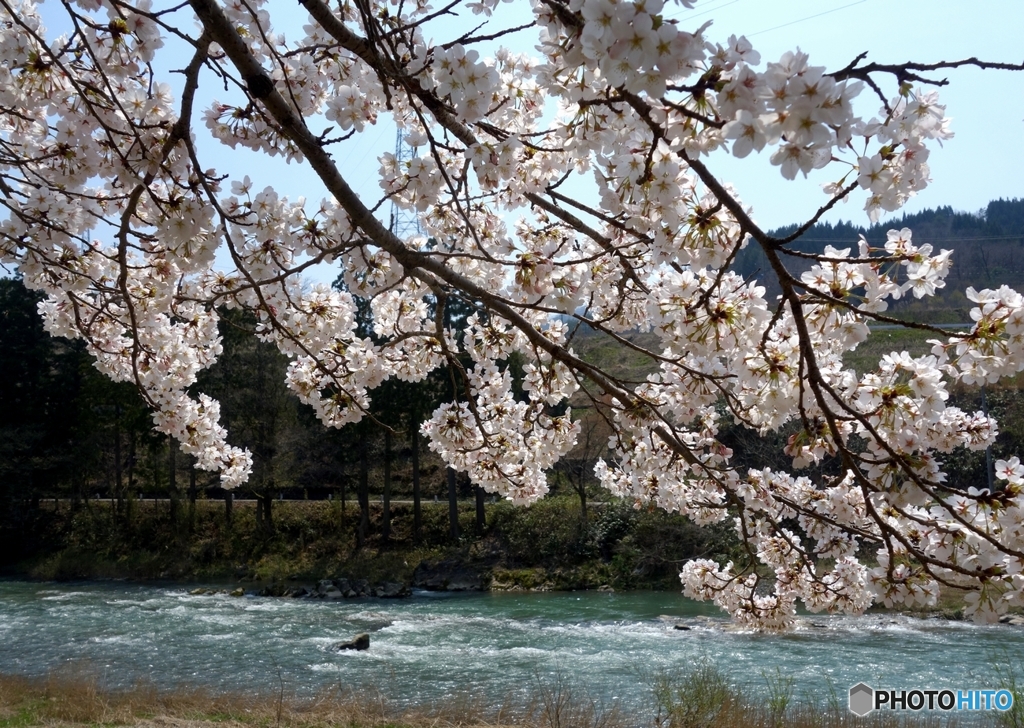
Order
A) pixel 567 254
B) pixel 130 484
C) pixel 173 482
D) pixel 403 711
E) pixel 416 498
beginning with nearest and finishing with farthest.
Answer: pixel 567 254, pixel 403 711, pixel 416 498, pixel 173 482, pixel 130 484

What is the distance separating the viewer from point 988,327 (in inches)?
63.9

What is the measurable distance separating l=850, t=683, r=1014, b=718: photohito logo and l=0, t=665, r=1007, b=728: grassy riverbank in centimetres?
23

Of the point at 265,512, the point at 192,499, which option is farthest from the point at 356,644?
the point at 192,499

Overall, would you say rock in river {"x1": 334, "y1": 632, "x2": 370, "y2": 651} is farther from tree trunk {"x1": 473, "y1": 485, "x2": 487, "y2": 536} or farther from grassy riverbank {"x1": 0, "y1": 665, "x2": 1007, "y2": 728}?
tree trunk {"x1": 473, "y1": 485, "x2": 487, "y2": 536}

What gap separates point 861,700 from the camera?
789 centimetres

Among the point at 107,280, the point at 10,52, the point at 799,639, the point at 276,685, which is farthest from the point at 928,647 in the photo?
the point at 10,52

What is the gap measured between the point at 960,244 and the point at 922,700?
49641mm

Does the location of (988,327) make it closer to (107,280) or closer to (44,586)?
(107,280)

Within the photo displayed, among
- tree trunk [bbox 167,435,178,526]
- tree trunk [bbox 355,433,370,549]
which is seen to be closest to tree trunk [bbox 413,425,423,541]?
tree trunk [bbox 355,433,370,549]

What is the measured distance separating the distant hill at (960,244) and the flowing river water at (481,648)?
24.9 metres

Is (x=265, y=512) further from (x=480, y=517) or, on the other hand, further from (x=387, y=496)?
(x=480, y=517)

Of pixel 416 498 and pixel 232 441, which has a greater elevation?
pixel 232 441

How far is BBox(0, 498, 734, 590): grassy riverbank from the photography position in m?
18.5

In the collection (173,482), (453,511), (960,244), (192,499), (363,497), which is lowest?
(453,511)
